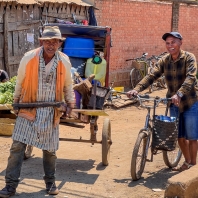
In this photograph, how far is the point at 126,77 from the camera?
54.7 feet

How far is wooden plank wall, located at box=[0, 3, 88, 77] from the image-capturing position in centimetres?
1140

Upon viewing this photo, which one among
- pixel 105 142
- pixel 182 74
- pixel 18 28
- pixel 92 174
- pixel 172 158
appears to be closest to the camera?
pixel 182 74

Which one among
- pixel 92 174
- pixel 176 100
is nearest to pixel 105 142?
pixel 92 174

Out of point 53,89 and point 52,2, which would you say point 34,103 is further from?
point 52,2

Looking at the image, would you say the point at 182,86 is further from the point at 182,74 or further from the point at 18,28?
the point at 18,28

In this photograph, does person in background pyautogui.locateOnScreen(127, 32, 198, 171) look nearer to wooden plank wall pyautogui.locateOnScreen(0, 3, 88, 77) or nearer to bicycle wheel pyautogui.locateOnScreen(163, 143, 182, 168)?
bicycle wheel pyautogui.locateOnScreen(163, 143, 182, 168)

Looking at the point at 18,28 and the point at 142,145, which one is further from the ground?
the point at 18,28

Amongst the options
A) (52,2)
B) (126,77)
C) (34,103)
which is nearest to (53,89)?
(34,103)

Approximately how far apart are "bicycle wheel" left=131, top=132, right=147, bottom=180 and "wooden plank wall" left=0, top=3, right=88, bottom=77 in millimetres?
5511

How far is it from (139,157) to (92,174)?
2.53ft

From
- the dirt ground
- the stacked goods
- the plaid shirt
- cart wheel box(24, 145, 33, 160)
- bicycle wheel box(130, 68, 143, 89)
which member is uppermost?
the plaid shirt

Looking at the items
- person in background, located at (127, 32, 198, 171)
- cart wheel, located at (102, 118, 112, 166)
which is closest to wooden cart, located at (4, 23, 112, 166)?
cart wheel, located at (102, 118, 112, 166)

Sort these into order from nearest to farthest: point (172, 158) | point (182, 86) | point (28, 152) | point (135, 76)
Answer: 1. point (182, 86)
2. point (172, 158)
3. point (28, 152)
4. point (135, 76)

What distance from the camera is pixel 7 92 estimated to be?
983 centimetres
